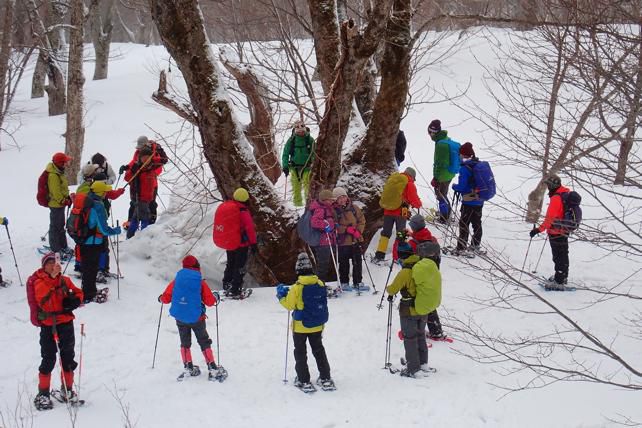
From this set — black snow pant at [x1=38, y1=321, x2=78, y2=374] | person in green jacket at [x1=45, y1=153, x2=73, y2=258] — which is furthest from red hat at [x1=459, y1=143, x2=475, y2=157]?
black snow pant at [x1=38, y1=321, x2=78, y2=374]

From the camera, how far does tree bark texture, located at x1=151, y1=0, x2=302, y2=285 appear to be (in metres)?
8.38

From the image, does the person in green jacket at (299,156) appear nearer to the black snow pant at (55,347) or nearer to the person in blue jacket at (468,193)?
the person in blue jacket at (468,193)

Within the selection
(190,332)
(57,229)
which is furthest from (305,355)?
(57,229)

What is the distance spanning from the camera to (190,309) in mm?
6754

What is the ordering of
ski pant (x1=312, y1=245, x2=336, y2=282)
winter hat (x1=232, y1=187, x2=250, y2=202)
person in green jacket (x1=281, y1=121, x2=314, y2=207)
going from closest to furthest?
1. winter hat (x1=232, y1=187, x2=250, y2=202)
2. ski pant (x1=312, y1=245, x2=336, y2=282)
3. person in green jacket (x1=281, y1=121, x2=314, y2=207)

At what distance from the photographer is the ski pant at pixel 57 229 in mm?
9578

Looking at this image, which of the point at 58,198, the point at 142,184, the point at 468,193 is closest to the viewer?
the point at 58,198

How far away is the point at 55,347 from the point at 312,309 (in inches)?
109

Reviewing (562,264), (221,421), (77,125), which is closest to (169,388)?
(221,421)

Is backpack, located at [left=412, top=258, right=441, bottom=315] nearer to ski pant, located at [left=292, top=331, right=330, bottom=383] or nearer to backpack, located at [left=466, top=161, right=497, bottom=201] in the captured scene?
ski pant, located at [left=292, top=331, right=330, bottom=383]

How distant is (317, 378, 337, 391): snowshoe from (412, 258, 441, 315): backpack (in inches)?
50.8

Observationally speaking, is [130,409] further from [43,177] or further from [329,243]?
[43,177]

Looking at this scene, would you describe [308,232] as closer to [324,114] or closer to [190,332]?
[324,114]

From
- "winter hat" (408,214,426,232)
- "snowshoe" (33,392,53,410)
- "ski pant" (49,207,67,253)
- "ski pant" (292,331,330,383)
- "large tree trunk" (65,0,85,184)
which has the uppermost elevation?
"large tree trunk" (65,0,85,184)
